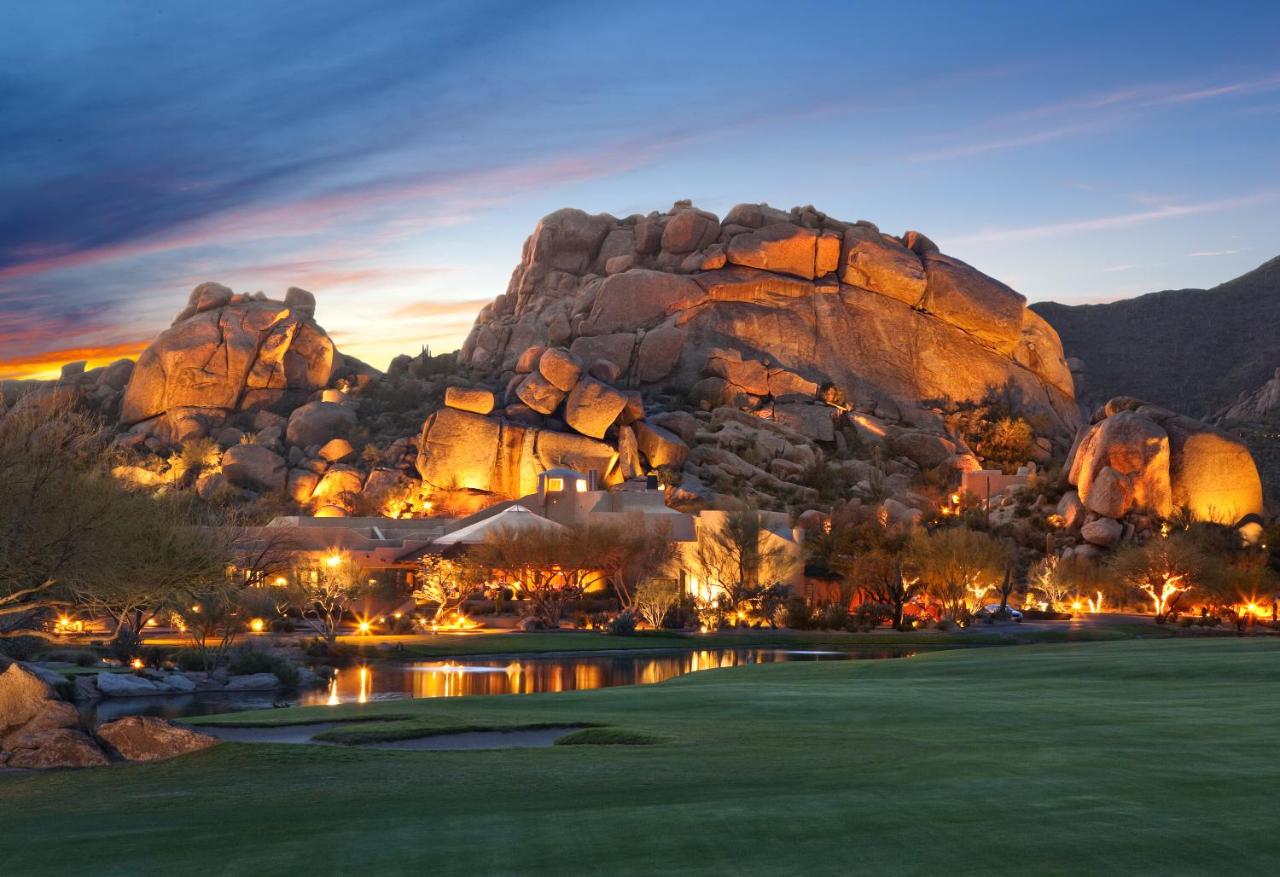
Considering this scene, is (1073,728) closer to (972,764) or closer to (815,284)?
(972,764)

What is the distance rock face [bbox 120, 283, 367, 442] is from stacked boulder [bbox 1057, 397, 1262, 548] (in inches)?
2851

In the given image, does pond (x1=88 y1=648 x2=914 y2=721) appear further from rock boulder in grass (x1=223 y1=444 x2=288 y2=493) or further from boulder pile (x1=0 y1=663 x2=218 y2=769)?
rock boulder in grass (x1=223 y1=444 x2=288 y2=493)

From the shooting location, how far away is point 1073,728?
2250cm

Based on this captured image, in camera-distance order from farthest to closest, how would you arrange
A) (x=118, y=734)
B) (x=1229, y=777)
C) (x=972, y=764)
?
(x=118, y=734)
(x=972, y=764)
(x=1229, y=777)

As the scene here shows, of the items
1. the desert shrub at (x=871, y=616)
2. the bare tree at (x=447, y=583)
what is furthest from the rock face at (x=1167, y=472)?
the bare tree at (x=447, y=583)

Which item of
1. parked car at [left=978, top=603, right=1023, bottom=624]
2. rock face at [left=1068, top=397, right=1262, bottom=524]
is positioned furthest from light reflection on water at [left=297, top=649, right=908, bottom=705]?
rock face at [left=1068, top=397, right=1262, bottom=524]

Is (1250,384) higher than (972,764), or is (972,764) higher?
(1250,384)

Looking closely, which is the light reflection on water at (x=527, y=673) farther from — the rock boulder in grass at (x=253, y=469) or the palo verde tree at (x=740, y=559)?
the rock boulder in grass at (x=253, y=469)

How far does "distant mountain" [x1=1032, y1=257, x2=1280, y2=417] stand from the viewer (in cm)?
15775

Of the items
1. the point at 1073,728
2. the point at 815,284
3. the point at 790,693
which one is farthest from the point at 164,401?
the point at 1073,728

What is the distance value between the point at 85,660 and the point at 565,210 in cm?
11649

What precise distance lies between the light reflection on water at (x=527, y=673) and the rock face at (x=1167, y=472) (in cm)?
4060

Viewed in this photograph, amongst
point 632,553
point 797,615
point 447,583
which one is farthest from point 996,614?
point 447,583

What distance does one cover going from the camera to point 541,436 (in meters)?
112
